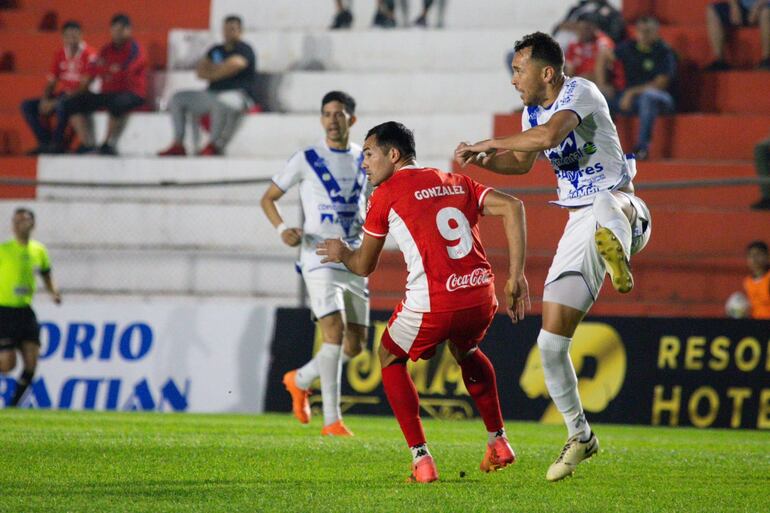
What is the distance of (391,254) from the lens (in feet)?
52.5

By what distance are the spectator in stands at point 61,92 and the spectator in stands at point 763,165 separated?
9413mm

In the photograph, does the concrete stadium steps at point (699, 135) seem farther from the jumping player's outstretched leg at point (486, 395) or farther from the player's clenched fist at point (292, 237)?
the jumping player's outstretched leg at point (486, 395)

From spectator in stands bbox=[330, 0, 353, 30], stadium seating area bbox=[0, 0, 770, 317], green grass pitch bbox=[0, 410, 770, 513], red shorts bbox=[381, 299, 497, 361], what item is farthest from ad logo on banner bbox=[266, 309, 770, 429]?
spectator in stands bbox=[330, 0, 353, 30]

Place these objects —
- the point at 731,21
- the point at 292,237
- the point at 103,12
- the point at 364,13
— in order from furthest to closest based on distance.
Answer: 1. the point at 103,12
2. the point at 364,13
3. the point at 731,21
4. the point at 292,237

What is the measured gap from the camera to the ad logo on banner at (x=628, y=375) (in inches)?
501

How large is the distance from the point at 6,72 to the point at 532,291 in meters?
9.99

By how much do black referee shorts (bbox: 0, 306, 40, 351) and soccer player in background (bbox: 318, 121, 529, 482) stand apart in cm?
863

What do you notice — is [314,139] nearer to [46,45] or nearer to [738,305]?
[46,45]

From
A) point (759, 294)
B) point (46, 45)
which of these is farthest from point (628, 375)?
point (46, 45)

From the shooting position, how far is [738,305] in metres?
14.3

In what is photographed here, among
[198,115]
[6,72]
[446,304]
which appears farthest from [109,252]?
[446,304]

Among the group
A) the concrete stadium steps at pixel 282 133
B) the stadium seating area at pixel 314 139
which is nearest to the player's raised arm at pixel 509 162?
the stadium seating area at pixel 314 139

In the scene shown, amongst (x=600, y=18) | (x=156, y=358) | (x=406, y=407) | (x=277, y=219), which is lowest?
(x=156, y=358)

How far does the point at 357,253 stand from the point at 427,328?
521 mm
